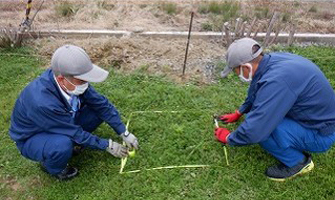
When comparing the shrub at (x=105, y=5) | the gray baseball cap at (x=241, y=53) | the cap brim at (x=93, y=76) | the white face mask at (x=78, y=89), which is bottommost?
the shrub at (x=105, y=5)

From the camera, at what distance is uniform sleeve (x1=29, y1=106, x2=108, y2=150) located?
10.2 feet

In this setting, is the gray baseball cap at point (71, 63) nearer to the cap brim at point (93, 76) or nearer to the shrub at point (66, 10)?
the cap brim at point (93, 76)

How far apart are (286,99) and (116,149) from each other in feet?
5.53

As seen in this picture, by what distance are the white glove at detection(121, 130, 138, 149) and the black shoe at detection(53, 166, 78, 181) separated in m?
0.57

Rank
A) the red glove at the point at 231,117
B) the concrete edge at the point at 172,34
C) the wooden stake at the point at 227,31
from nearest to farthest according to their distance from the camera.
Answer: the red glove at the point at 231,117 < the wooden stake at the point at 227,31 < the concrete edge at the point at 172,34

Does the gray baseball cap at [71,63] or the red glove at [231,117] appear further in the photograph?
the red glove at [231,117]

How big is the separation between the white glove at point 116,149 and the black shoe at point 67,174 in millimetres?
401

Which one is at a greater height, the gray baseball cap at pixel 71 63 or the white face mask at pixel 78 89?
the gray baseball cap at pixel 71 63

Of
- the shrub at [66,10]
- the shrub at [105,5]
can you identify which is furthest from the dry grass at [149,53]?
the shrub at [105,5]

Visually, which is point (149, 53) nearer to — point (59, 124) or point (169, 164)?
point (169, 164)

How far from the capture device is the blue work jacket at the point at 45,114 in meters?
3.09

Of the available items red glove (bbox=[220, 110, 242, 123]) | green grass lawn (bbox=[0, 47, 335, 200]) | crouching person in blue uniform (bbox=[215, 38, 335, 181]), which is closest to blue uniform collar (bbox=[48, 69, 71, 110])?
green grass lawn (bbox=[0, 47, 335, 200])

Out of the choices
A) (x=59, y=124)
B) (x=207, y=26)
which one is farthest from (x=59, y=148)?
(x=207, y=26)

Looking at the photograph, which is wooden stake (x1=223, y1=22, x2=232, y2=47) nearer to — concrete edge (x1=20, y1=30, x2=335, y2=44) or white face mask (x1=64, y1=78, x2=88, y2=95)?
concrete edge (x1=20, y1=30, x2=335, y2=44)
